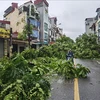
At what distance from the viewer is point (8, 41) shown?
97.2 feet

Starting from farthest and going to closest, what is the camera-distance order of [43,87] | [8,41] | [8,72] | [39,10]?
[39,10] < [8,41] < [8,72] < [43,87]

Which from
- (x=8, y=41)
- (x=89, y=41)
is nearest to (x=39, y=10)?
(x=89, y=41)

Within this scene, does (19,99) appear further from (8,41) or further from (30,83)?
(8,41)

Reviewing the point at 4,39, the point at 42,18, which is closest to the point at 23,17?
the point at 42,18

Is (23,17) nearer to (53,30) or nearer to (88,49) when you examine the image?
(88,49)

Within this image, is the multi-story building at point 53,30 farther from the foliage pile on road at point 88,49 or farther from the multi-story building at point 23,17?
the foliage pile on road at point 88,49

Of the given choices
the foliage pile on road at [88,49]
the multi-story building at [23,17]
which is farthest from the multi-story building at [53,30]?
the foliage pile on road at [88,49]

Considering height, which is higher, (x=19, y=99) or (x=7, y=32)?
(x=7, y=32)

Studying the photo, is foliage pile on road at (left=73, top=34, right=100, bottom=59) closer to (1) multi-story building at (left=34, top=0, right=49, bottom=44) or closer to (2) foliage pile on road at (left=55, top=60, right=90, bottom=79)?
(1) multi-story building at (left=34, top=0, right=49, bottom=44)

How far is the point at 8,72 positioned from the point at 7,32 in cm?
2242

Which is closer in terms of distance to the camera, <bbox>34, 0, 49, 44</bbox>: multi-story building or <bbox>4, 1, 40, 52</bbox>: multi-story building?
<bbox>4, 1, 40, 52</bbox>: multi-story building

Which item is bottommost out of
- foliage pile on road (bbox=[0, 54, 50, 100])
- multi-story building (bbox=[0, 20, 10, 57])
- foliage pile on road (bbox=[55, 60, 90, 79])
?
foliage pile on road (bbox=[55, 60, 90, 79])

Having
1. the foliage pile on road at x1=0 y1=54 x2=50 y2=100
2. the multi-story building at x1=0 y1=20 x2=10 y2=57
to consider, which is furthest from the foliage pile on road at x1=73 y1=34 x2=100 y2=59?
the foliage pile on road at x1=0 y1=54 x2=50 y2=100

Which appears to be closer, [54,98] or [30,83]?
[30,83]
